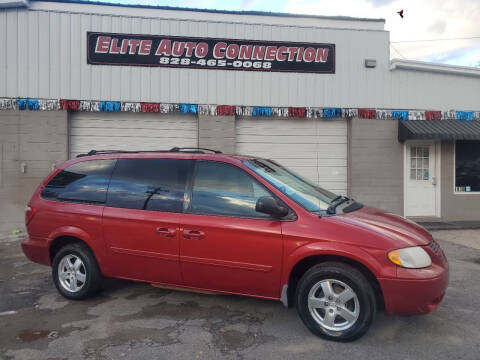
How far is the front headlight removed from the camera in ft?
11.4

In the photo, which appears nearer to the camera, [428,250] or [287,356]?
[287,356]

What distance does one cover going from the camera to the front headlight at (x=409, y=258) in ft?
11.4

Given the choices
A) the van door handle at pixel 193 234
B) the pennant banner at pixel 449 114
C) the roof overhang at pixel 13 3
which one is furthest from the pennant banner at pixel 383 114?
the roof overhang at pixel 13 3

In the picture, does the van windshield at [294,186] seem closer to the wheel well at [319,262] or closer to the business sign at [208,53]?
the wheel well at [319,262]

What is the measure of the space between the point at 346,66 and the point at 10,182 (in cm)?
870

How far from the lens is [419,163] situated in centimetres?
1075

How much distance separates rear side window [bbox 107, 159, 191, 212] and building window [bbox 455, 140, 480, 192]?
9.01 m

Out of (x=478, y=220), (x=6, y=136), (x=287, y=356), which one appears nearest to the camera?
(x=287, y=356)

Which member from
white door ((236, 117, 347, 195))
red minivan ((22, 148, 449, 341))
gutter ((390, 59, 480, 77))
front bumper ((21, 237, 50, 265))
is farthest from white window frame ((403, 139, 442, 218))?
front bumper ((21, 237, 50, 265))

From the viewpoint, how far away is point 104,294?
4.93 m

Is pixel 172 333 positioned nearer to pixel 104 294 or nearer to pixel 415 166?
pixel 104 294

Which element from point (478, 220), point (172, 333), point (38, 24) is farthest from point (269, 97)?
point (172, 333)

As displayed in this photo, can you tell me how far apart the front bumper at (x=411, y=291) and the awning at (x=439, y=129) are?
23.3ft

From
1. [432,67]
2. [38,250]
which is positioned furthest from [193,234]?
[432,67]
